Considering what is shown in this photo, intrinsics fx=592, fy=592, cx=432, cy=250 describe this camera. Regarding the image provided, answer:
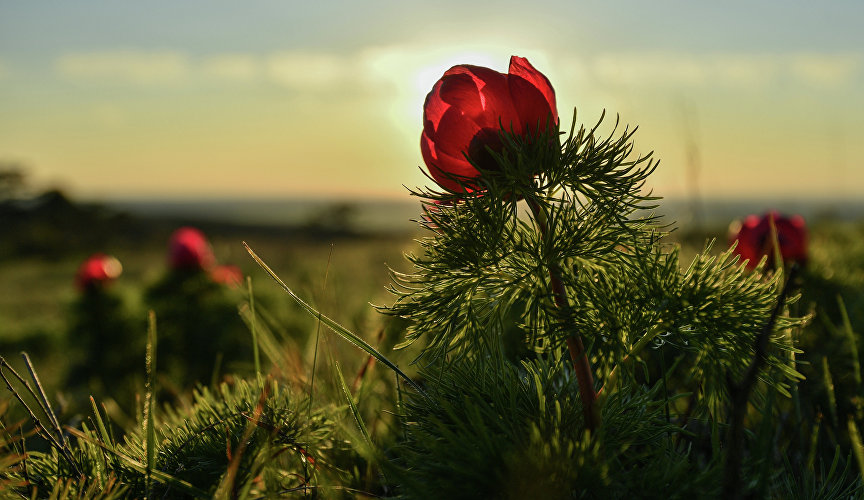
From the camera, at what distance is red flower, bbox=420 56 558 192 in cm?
76

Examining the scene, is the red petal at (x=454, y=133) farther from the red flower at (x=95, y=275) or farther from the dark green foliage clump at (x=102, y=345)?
the red flower at (x=95, y=275)

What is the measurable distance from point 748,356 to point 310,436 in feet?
2.13

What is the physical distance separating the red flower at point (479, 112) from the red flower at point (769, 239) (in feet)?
3.12

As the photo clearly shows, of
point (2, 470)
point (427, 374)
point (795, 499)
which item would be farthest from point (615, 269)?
point (2, 470)

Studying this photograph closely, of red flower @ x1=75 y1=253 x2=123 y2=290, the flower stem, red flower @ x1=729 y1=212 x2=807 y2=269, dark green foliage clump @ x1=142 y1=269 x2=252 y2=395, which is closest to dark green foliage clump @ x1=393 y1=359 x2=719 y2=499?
the flower stem

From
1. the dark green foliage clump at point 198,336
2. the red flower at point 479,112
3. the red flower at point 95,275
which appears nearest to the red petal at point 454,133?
the red flower at point 479,112

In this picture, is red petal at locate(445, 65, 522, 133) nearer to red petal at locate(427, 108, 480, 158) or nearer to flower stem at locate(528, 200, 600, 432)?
red petal at locate(427, 108, 480, 158)

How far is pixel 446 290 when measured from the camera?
2.58 ft

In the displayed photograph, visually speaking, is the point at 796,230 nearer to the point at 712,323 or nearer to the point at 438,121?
the point at 712,323

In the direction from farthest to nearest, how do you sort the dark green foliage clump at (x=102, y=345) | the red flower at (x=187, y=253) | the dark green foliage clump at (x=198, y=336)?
the red flower at (x=187, y=253) → the dark green foliage clump at (x=102, y=345) → the dark green foliage clump at (x=198, y=336)

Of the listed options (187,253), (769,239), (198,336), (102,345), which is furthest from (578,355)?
(102,345)

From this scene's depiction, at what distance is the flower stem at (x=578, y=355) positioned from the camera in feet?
2.46

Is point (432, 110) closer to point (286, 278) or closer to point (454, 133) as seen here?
point (454, 133)

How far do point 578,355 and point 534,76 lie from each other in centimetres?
37
